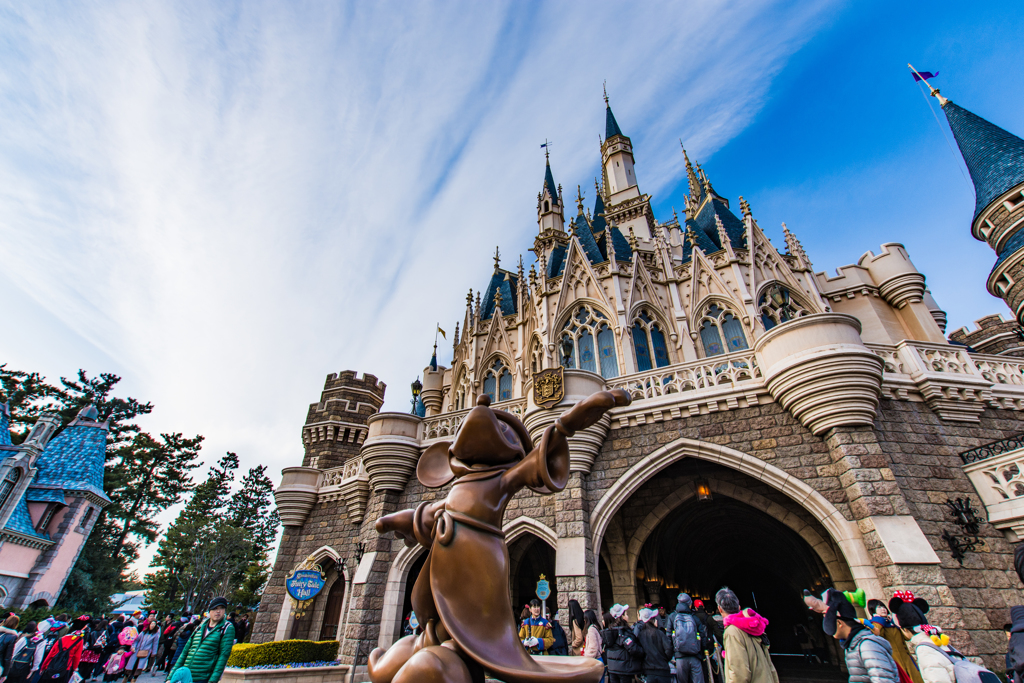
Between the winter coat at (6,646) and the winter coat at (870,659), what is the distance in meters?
8.55

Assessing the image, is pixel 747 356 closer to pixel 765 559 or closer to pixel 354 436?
pixel 765 559

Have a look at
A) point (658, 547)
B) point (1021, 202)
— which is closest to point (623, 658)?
point (658, 547)

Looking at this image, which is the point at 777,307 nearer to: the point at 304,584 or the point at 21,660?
the point at 304,584

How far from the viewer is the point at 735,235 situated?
16.6 metres

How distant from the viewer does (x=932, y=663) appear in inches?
125

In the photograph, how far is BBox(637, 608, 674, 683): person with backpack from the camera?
555cm

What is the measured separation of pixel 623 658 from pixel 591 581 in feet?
7.92

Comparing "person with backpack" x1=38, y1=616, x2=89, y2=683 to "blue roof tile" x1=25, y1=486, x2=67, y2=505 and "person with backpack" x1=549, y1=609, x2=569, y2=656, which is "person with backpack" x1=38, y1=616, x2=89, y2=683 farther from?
"blue roof tile" x1=25, y1=486, x2=67, y2=505

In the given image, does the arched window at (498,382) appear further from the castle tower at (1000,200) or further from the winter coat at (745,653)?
the castle tower at (1000,200)

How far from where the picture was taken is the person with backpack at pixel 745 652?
3.57 meters

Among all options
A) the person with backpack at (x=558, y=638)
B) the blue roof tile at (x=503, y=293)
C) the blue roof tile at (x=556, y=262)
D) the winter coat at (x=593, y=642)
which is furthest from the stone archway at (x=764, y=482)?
the blue roof tile at (x=503, y=293)

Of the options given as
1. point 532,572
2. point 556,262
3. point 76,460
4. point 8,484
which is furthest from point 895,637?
point 76,460

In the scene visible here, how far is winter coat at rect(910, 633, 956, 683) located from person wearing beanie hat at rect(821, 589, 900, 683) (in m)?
0.25

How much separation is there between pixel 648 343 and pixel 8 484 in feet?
77.1
